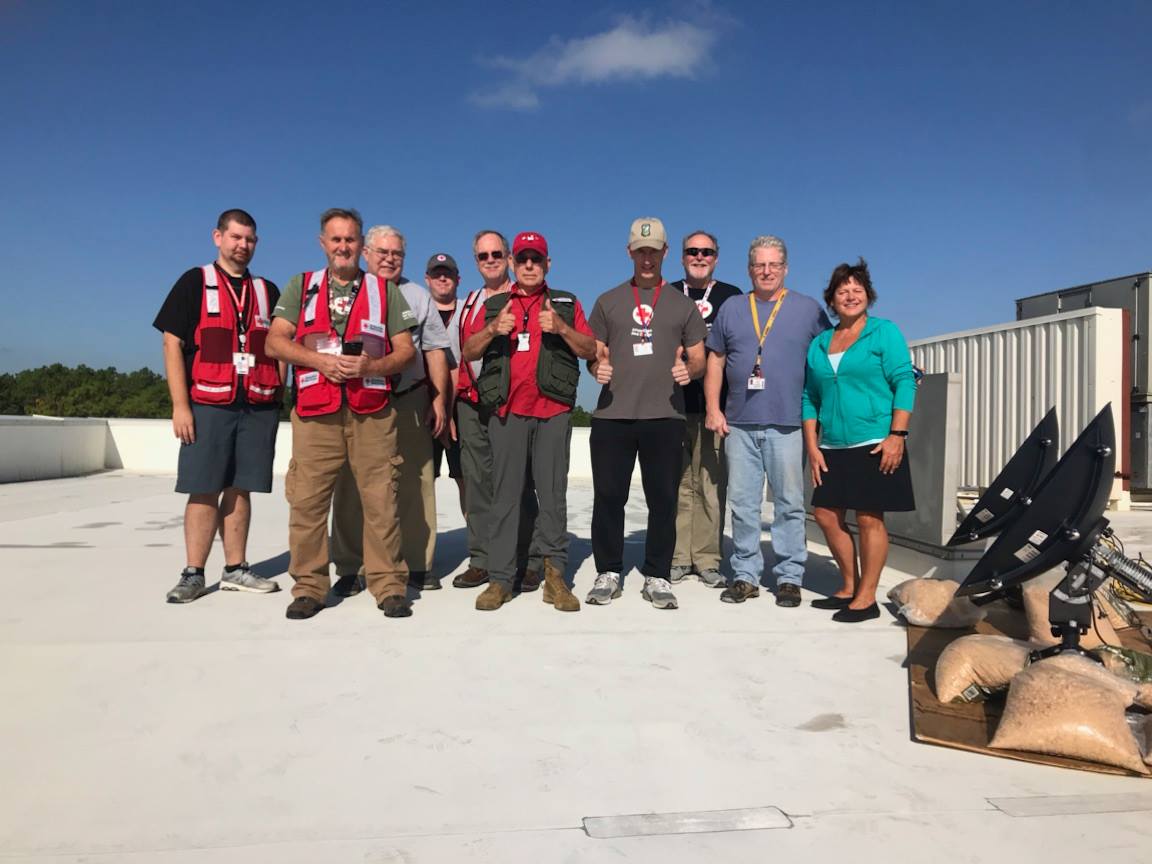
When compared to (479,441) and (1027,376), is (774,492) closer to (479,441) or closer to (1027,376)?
(479,441)

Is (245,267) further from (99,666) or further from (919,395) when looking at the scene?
(919,395)

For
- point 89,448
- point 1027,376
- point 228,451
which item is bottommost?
point 89,448

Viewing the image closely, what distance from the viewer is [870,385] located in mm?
3537

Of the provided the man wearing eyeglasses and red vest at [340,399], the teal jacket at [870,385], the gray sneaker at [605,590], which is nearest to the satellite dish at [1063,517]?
the teal jacket at [870,385]

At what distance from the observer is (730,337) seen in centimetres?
398

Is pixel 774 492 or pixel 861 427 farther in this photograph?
pixel 774 492

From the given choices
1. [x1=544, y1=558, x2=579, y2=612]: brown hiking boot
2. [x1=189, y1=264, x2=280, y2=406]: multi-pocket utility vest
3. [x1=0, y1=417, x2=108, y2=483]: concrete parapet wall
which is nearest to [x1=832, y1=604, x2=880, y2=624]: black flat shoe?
[x1=544, y1=558, x2=579, y2=612]: brown hiking boot

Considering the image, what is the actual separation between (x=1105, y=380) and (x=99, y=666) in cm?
840

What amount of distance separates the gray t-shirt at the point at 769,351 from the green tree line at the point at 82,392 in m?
25.7

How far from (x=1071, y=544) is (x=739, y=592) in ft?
5.81

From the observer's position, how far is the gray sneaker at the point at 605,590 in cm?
383

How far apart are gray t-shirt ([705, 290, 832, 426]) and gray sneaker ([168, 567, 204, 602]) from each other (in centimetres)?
271

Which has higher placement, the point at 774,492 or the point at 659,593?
the point at 774,492

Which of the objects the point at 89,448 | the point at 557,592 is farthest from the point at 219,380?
the point at 89,448
